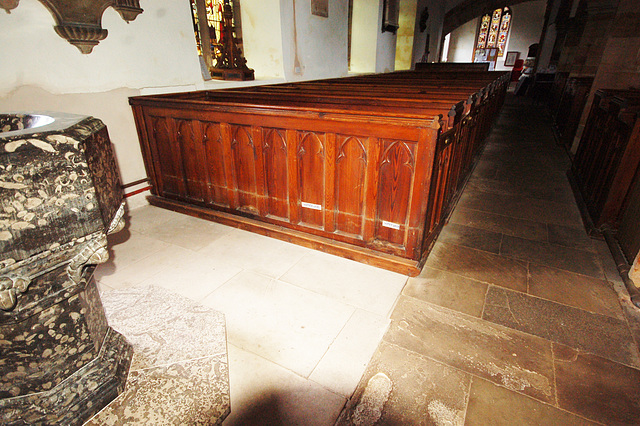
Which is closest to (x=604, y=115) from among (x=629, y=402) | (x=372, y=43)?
(x=629, y=402)

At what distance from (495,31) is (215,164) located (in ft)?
81.5

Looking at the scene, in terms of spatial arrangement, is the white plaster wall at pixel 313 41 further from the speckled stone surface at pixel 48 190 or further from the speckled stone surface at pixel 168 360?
the speckled stone surface at pixel 48 190

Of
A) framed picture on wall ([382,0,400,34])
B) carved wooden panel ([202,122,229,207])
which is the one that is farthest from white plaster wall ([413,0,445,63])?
carved wooden panel ([202,122,229,207])

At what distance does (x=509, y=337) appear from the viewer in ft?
5.78

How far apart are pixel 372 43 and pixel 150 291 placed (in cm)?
794

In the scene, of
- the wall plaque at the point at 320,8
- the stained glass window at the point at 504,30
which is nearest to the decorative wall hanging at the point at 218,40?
the wall plaque at the point at 320,8

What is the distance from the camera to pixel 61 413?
1.24 metres

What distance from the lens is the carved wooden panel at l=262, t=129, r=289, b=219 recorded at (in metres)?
2.50

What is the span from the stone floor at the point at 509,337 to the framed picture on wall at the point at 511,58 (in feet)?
74.6

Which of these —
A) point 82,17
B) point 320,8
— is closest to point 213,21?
point 320,8

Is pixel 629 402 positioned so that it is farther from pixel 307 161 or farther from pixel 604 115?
pixel 604 115

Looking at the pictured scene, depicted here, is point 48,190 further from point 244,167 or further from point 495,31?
point 495,31

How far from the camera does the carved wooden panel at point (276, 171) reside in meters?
2.50

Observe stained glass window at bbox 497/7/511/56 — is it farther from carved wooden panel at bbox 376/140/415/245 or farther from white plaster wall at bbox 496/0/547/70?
carved wooden panel at bbox 376/140/415/245
